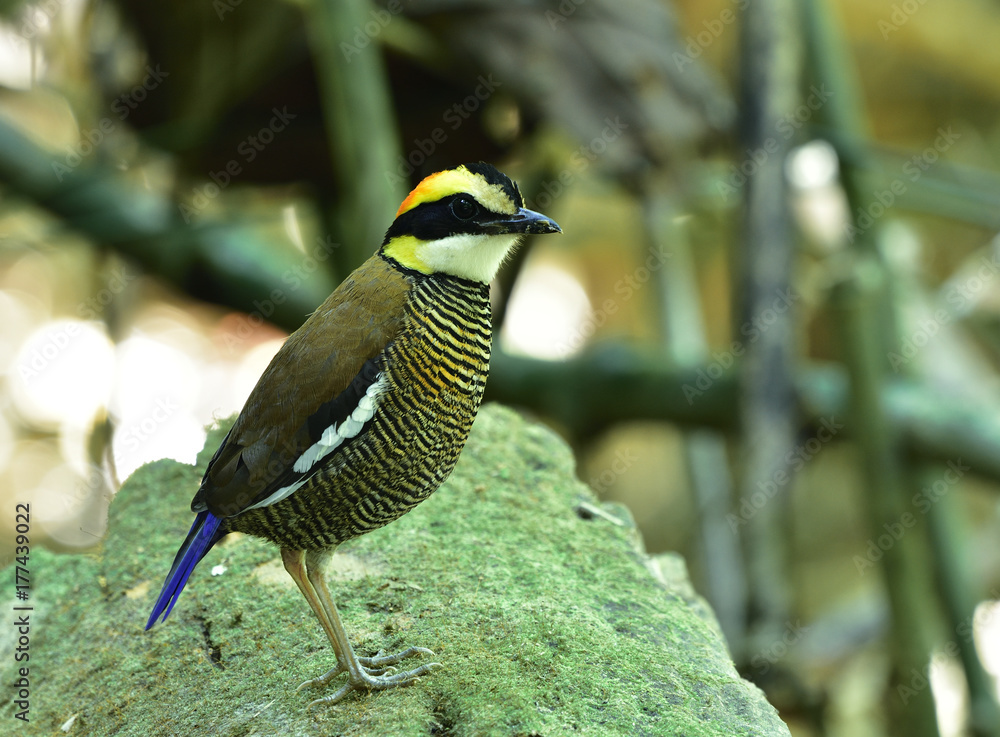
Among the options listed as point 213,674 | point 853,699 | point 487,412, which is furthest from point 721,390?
point 213,674

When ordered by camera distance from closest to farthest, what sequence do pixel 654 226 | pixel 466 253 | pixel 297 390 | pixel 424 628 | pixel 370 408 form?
pixel 370 408 < pixel 297 390 < pixel 466 253 < pixel 424 628 < pixel 654 226

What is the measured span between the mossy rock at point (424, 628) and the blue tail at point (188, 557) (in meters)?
0.38

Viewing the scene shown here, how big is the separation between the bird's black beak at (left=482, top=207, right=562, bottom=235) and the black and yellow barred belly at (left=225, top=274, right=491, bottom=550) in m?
0.25

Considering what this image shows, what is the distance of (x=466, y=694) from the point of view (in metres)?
2.83

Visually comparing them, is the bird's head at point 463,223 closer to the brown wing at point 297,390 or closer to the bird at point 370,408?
the bird at point 370,408

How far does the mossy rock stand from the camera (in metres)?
2.83

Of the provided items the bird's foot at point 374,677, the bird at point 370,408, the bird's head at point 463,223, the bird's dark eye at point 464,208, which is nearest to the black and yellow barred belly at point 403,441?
the bird at point 370,408

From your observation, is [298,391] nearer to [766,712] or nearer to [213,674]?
[213,674]

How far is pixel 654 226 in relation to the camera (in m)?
6.39

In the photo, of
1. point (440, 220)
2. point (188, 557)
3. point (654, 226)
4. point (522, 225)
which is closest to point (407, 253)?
point (440, 220)

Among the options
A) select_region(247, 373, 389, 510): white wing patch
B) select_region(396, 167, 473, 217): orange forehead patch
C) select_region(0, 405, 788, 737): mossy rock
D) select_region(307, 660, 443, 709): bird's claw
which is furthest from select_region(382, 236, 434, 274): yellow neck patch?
select_region(307, 660, 443, 709): bird's claw

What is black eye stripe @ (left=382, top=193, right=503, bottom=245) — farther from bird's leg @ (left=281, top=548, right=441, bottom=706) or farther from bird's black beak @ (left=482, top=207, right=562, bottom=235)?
bird's leg @ (left=281, top=548, right=441, bottom=706)

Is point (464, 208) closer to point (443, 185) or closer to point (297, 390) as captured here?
point (443, 185)

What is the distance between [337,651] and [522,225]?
4.58 feet
